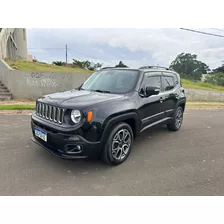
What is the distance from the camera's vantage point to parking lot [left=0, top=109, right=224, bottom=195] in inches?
103

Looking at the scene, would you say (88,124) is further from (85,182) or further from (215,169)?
(215,169)

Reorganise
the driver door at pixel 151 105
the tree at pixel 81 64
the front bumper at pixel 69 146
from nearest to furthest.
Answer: the front bumper at pixel 69 146 → the driver door at pixel 151 105 → the tree at pixel 81 64

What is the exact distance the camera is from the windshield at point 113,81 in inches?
145

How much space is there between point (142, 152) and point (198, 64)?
74.0m

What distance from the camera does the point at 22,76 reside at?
10.7 metres

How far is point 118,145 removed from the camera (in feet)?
10.7

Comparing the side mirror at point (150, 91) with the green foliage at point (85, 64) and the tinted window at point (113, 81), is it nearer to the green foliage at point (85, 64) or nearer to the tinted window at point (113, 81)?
the tinted window at point (113, 81)

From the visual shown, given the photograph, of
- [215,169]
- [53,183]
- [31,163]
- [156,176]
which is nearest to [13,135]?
[31,163]

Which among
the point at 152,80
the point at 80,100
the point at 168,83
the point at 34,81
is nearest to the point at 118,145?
the point at 80,100

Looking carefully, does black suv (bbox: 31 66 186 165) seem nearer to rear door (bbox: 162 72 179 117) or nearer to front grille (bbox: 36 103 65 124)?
front grille (bbox: 36 103 65 124)

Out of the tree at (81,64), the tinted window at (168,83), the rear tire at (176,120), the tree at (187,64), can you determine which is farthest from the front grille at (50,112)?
the tree at (187,64)

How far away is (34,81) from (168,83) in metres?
8.90

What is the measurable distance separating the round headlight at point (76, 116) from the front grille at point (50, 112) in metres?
0.18

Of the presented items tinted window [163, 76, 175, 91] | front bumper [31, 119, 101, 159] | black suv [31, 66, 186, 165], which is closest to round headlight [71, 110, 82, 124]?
black suv [31, 66, 186, 165]
